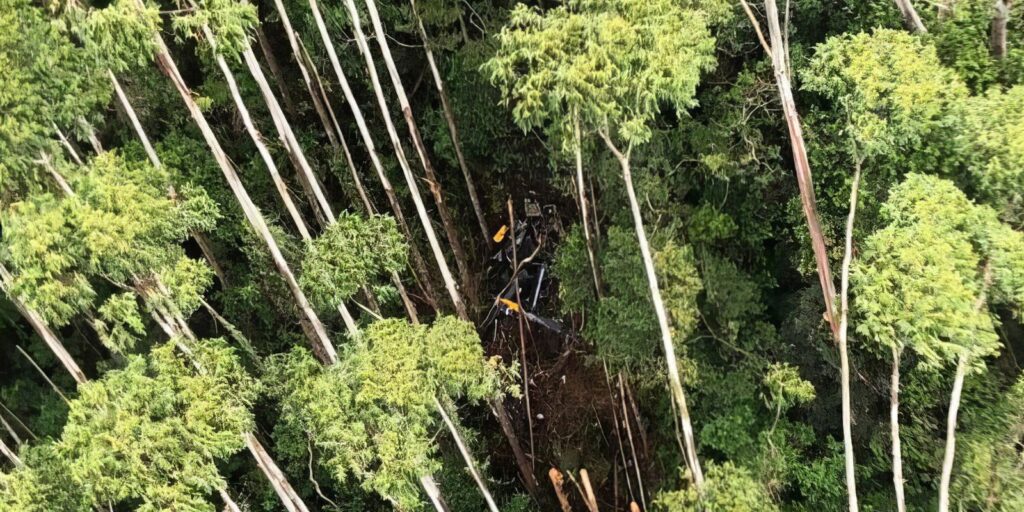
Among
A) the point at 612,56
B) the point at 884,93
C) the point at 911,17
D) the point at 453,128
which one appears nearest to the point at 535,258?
the point at 453,128

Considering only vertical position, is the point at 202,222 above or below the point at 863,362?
above

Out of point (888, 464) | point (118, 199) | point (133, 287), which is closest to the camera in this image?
point (118, 199)

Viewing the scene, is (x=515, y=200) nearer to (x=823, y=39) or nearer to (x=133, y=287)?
(x=823, y=39)

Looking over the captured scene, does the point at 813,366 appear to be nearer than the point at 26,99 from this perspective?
No

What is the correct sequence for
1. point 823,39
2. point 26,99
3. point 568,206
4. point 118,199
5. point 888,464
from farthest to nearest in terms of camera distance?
point 568,206
point 823,39
point 888,464
point 118,199
point 26,99

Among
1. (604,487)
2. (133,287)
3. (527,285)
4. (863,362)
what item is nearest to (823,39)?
(863,362)

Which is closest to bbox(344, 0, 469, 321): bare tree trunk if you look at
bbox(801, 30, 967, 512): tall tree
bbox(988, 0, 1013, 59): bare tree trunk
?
bbox(801, 30, 967, 512): tall tree

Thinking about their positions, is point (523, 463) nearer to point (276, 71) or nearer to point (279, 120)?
point (279, 120)

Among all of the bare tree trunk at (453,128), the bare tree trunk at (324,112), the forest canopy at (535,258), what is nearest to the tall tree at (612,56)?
the forest canopy at (535,258)
